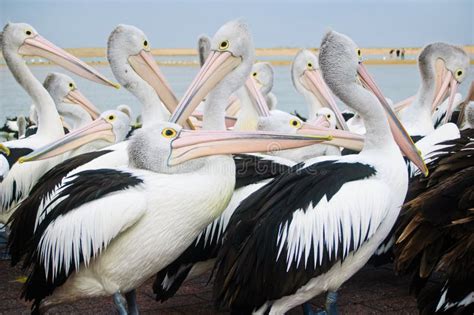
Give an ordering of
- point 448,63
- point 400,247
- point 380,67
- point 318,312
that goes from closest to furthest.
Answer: point 400,247 → point 318,312 → point 448,63 → point 380,67

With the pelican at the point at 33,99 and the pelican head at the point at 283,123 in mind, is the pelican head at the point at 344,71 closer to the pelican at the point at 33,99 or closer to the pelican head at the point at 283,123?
the pelican head at the point at 283,123

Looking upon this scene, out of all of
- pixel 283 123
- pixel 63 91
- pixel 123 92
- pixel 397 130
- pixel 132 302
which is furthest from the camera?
pixel 123 92

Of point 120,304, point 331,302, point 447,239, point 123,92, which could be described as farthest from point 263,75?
point 123,92

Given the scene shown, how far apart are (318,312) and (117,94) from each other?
9304 millimetres

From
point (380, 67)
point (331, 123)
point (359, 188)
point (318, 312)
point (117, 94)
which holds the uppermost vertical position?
point (359, 188)

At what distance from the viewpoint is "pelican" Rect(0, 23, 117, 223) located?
5.25 meters

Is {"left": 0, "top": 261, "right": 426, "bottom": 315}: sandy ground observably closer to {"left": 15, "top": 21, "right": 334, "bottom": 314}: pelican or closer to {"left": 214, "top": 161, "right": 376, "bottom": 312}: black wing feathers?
{"left": 15, "top": 21, "right": 334, "bottom": 314}: pelican

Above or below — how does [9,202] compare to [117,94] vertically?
above

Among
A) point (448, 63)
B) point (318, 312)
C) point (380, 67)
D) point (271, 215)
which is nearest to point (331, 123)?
point (448, 63)

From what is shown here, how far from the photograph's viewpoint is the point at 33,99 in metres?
5.65

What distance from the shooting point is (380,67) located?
1759cm

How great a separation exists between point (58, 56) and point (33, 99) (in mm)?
418

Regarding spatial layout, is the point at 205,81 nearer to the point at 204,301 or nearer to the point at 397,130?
the point at 397,130

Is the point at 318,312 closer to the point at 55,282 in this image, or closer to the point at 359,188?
the point at 359,188
